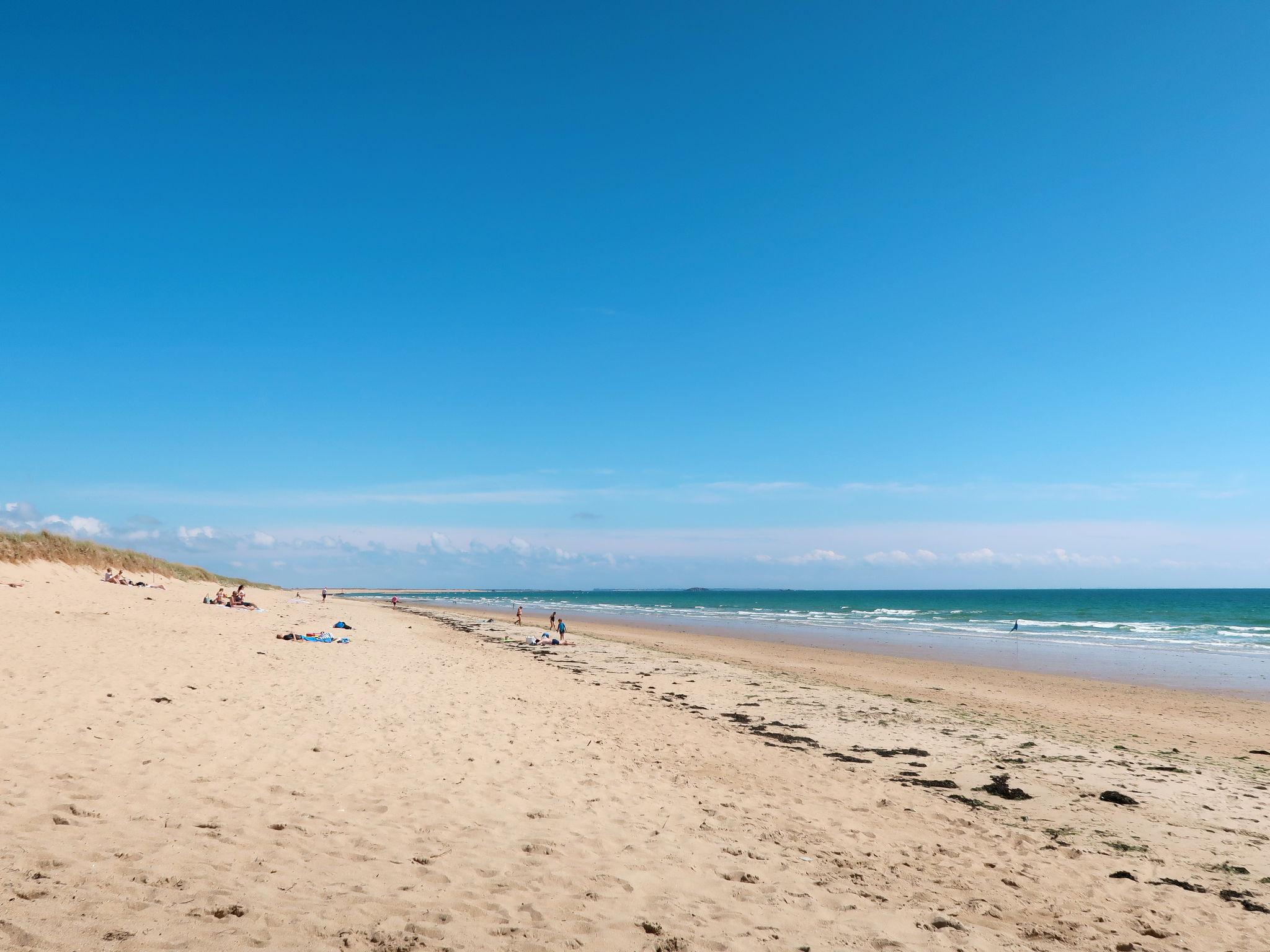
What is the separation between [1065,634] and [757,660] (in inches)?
1163

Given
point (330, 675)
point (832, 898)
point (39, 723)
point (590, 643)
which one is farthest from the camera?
point (590, 643)

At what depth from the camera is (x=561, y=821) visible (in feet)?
24.0

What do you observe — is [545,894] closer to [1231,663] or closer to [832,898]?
[832,898]

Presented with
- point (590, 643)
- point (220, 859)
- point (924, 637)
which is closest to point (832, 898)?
point (220, 859)

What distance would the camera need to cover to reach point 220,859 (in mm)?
5531

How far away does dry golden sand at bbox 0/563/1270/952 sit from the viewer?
5.02 metres

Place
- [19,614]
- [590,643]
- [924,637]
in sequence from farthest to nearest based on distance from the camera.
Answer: [924,637], [590,643], [19,614]

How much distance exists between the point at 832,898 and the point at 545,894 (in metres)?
2.46

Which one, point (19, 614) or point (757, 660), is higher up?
point (19, 614)

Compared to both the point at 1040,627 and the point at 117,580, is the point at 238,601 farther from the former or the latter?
the point at 1040,627

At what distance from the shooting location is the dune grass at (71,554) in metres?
30.8

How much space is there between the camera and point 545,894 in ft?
18.2

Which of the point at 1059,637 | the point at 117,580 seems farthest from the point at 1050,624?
the point at 117,580

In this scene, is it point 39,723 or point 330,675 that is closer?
point 39,723
